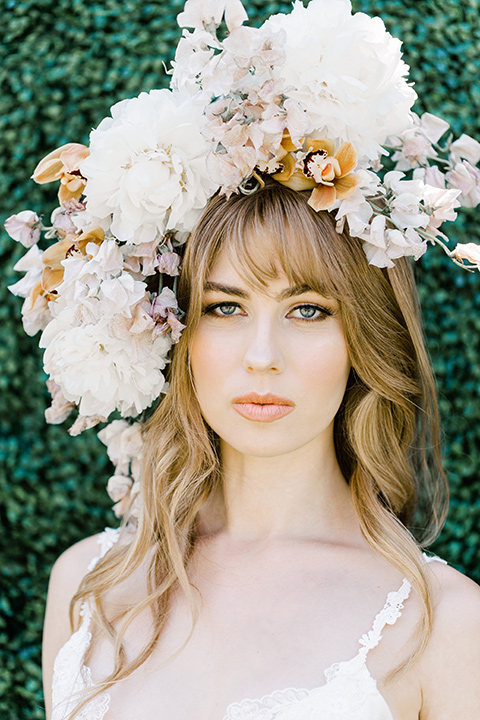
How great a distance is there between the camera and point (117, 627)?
2355 millimetres

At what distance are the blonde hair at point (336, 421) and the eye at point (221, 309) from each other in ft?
0.11

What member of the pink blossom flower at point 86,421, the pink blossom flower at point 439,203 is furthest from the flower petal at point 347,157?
the pink blossom flower at point 86,421

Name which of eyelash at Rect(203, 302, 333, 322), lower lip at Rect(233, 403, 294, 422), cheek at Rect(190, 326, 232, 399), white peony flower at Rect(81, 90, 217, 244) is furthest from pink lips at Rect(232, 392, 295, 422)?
white peony flower at Rect(81, 90, 217, 244)

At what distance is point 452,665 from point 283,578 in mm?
478

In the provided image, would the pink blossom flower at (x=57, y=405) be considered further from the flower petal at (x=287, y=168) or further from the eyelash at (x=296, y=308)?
the flower petal at (x=287, y=168)

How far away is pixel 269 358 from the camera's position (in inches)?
79.8

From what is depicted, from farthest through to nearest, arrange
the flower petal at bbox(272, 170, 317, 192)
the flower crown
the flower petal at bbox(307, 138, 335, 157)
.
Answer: the flower petal at bbox(272, 170, 317, 192)
the flower petal at bbox(307, 138, 335, 157)
the flower crown

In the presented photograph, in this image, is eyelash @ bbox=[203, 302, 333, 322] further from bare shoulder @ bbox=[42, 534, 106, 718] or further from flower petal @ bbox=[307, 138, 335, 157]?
bare shoulder @ bbox=[42, 534, 106, 718]

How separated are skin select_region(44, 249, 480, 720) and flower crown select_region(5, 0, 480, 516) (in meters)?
0.20

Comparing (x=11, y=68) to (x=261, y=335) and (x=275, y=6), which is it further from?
(x=261, y=335)

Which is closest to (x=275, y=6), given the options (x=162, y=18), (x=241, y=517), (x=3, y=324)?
(x=162, y=18)

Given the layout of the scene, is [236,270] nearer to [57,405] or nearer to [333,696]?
[57,405]

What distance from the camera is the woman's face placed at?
2.09 metres

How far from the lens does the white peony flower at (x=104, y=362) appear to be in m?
2.12
